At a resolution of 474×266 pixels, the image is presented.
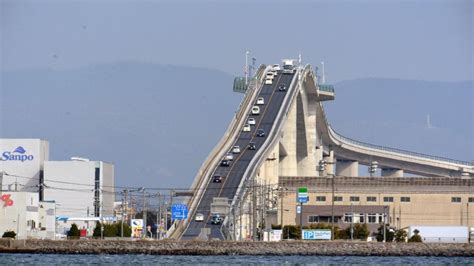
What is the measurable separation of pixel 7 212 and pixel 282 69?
183ft

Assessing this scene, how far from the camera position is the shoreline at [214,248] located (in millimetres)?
→ 111062

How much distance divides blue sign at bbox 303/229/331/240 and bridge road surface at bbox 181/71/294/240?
9.56 meters

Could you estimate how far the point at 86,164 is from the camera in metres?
173

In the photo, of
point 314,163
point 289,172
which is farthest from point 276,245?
point 314,163

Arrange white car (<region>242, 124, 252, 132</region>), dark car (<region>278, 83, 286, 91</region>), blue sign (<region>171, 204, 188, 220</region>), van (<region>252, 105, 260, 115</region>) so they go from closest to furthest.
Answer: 1. blue sign (<region>171, 204, 188, 220</region>)
2. white car (<region>242, 124, 252, 132</region>)
3. van (<region>252, 105, 260, 115</region>)
4. dark car (<region>278, 83, 286, 91</region>)

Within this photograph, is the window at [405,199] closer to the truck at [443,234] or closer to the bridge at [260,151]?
the bridge at [260,151]

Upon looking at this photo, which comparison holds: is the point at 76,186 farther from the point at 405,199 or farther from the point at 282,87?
the point at 405,199

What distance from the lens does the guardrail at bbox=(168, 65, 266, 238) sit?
141 m

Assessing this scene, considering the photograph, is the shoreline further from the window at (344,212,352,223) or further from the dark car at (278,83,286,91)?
the dark car at (278,83,286,91)

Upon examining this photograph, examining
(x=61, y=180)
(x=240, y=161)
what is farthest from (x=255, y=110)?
(x=61, y=180)

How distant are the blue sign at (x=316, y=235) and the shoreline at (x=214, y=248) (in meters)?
9.80

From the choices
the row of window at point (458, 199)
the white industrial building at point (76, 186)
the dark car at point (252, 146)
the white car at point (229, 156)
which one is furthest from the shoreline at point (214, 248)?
the white industrial building at point (76, 186)

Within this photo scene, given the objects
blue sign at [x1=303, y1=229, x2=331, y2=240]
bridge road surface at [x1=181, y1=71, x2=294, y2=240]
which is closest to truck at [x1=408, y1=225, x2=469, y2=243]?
blue sign at [x1=303, y1=229, x2=331, y2=240]

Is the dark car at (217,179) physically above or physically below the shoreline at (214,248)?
above
